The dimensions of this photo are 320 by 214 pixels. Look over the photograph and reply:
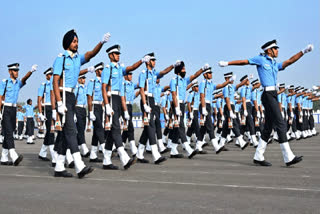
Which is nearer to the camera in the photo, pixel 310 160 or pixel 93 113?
pixel 310 160

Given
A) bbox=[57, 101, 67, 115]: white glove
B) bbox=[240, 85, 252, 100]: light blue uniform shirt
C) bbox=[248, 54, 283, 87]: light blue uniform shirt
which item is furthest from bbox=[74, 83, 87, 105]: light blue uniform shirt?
bbox=[240, 85, 252, 100]: light blue uniform shirt

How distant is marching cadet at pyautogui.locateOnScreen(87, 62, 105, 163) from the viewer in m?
10.3

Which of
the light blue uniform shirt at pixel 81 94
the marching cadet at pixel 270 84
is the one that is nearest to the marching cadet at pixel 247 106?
the marching cadet at pixel 270 84

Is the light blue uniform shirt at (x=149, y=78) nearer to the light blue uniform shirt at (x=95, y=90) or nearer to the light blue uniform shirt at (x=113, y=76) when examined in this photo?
the light blue uniform shirt at (x=113, y=76)

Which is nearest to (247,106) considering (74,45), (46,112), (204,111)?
(204,111)

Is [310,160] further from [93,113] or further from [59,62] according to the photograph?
[59,62]

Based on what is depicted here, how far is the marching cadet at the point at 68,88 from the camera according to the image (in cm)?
698

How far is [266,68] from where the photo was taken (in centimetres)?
833

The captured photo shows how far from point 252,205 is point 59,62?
14.7 feet

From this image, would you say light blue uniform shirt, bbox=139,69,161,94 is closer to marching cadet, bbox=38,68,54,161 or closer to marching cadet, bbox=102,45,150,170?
marching cadet, bbox=102,45,150,170

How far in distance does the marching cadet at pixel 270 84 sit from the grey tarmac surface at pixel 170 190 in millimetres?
443

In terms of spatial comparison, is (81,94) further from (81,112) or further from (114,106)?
(114,106)

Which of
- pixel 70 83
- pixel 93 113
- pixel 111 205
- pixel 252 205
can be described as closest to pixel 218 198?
pixel 252 205

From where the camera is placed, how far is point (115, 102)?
27.4 ft
